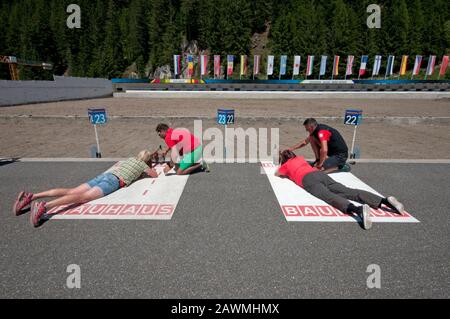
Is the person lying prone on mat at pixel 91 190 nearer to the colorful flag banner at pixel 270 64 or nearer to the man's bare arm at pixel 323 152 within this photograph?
the man's bare arm at pixel 323 152

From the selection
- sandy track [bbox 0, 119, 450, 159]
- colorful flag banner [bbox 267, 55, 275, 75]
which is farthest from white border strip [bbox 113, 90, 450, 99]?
sandy track [bbox 0, 119, 450, 159]

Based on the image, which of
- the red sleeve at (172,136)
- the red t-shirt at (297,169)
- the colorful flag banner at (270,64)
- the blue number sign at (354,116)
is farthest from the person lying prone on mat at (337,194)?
the colorful flag banner at (270,64)

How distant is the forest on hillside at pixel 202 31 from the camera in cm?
6969

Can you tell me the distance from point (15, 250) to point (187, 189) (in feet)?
9.30

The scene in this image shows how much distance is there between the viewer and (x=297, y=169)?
5.02 m

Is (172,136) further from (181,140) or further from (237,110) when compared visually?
(237,110)

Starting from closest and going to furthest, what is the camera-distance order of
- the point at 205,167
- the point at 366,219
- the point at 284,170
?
the point at 366,219
the point at 284,170
the point at 205,167

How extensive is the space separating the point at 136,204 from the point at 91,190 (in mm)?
835

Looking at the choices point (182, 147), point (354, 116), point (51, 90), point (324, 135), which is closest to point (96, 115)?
point (182, 147)

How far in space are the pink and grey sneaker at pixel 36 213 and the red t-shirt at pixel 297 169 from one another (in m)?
4.47

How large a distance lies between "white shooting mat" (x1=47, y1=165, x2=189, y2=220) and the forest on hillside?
247ft

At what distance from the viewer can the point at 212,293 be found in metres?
2.59

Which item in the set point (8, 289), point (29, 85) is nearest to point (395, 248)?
point (8, 289)

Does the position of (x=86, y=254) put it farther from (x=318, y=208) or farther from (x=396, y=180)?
(x=396, y=180)
